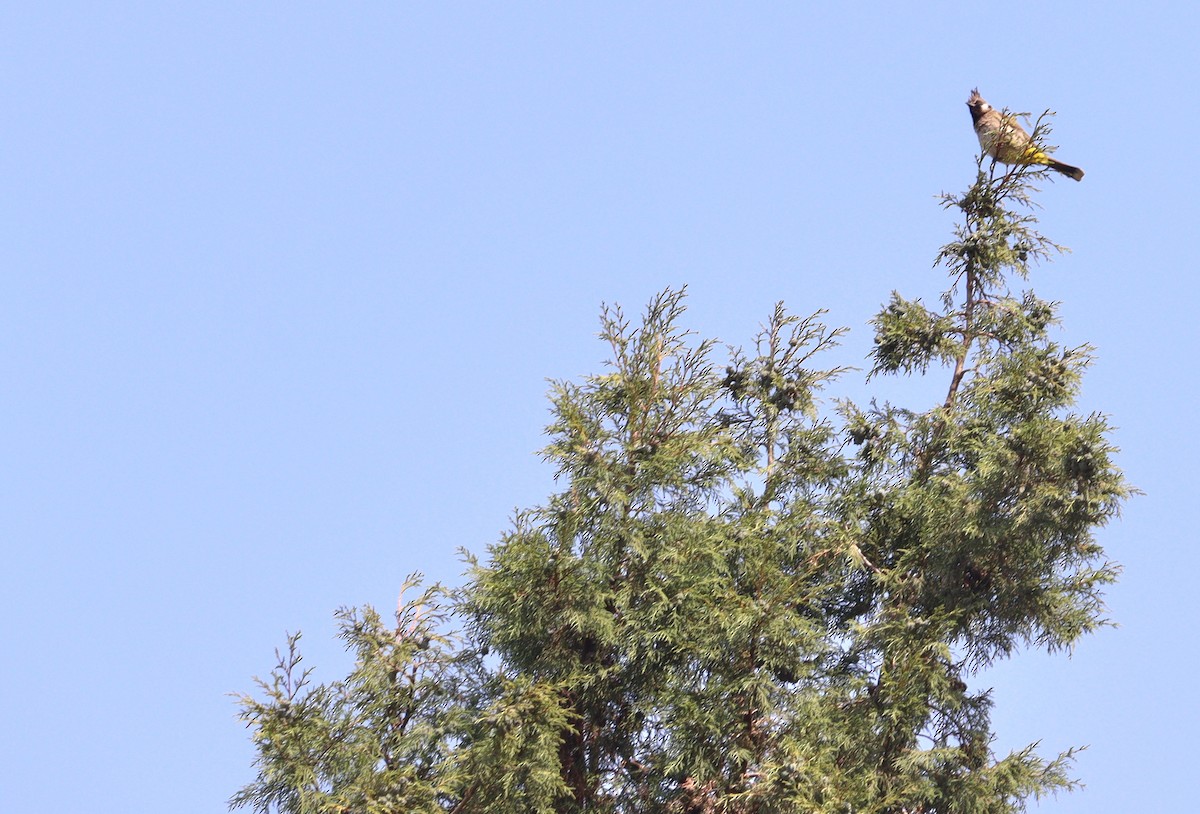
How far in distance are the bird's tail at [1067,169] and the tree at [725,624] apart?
6.34ft

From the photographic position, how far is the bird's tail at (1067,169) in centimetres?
1167

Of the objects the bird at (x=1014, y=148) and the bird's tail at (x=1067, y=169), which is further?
the bird's tail at (x=1067, y=169)

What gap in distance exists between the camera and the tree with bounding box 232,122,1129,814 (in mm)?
9148

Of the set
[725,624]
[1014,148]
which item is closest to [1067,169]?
[1014,148]

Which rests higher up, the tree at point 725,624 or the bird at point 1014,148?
the bird at point 1014,148

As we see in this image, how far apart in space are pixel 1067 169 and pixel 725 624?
506 centimetres

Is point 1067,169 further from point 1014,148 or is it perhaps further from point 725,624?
point 725,624

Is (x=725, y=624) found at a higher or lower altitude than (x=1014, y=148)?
lower

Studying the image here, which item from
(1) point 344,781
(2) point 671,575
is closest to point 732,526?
(2) point 671,575

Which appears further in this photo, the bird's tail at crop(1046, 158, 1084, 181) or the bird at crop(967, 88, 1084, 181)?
the bird's tail at crop(1046, 158, 1084, 181)

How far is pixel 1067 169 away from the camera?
11.7m

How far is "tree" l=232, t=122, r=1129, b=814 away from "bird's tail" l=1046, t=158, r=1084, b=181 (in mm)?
1933

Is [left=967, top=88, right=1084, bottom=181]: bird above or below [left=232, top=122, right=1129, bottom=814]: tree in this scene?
above

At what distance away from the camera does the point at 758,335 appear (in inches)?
432
